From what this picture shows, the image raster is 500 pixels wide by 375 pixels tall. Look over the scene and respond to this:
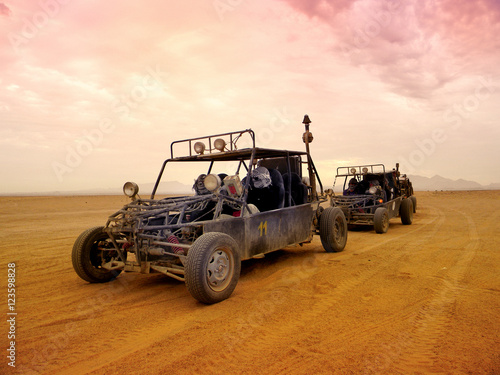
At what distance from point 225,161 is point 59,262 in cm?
380

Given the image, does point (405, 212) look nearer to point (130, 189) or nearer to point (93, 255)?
point (130, 189)

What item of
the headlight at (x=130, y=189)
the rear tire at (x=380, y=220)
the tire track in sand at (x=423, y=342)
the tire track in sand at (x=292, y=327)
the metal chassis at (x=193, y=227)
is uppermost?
the headlight at (x=130, y=189)

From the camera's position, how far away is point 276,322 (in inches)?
136

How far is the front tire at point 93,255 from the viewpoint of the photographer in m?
4.84

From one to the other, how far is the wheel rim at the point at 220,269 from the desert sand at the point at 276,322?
25 cm

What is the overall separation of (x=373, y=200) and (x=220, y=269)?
877 cm

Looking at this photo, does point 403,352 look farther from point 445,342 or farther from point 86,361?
point 86,361

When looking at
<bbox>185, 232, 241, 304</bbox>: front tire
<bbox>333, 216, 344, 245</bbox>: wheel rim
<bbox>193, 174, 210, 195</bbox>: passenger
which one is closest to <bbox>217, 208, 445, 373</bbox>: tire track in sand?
<bbox>185, 232, 241, 304</bbox>: front tire

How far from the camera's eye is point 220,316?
363 centimetres

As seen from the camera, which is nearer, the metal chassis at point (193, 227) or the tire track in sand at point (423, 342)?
the tire track in sand at point (423, 342)

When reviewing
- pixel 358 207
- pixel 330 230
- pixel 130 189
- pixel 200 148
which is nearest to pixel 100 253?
pixel 130 189

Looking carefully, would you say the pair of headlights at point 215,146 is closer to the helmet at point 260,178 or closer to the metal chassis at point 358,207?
the helmet at point 260,178

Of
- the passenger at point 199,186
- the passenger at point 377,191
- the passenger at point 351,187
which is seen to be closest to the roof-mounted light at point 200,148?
the passenger at point 199,186

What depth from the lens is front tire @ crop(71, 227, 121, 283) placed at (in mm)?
4836
